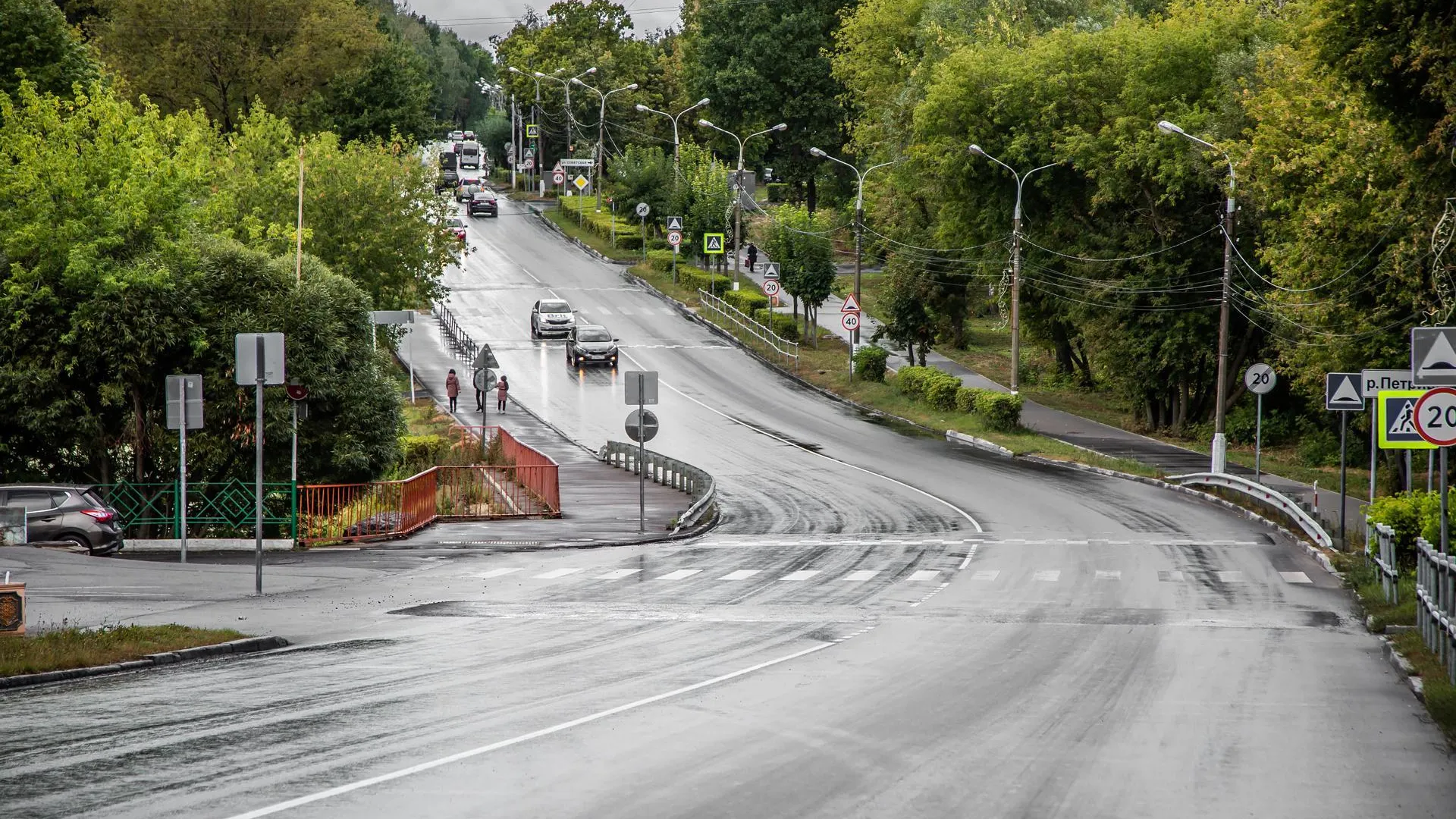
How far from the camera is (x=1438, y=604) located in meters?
14.8

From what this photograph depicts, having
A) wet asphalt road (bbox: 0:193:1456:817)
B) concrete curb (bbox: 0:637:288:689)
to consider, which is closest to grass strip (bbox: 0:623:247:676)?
concrete curb (bbox: 0:637:288:689)

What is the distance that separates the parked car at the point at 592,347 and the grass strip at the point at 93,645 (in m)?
43.2

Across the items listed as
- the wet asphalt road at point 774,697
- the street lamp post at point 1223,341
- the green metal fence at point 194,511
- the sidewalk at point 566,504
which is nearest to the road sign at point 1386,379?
the wet asphalt road at point 774,697

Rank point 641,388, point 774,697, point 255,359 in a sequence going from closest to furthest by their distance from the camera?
point 774,697
point 255,359
point 641,388

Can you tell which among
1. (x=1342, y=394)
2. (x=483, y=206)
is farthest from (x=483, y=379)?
(x=483, y=206)

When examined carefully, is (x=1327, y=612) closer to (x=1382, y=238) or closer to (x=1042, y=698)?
(x=1042, y=698)

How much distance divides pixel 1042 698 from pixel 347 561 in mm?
15283

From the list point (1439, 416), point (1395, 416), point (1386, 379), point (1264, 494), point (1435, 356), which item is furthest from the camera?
point (1264, 494)

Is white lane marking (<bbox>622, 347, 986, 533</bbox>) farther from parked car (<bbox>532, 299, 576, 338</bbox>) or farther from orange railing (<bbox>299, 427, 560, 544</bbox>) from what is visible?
orange railing (<bbox>299, 427, 560, 544</bbox>)

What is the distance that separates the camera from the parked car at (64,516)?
2589cm

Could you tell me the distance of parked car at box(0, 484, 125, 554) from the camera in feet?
84.9

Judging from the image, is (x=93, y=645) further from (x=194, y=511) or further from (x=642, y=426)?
(x=642, y=426)

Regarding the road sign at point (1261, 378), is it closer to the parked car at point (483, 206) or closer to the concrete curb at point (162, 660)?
the concrete curb at point (162, 660)

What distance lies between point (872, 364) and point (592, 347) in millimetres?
11156
